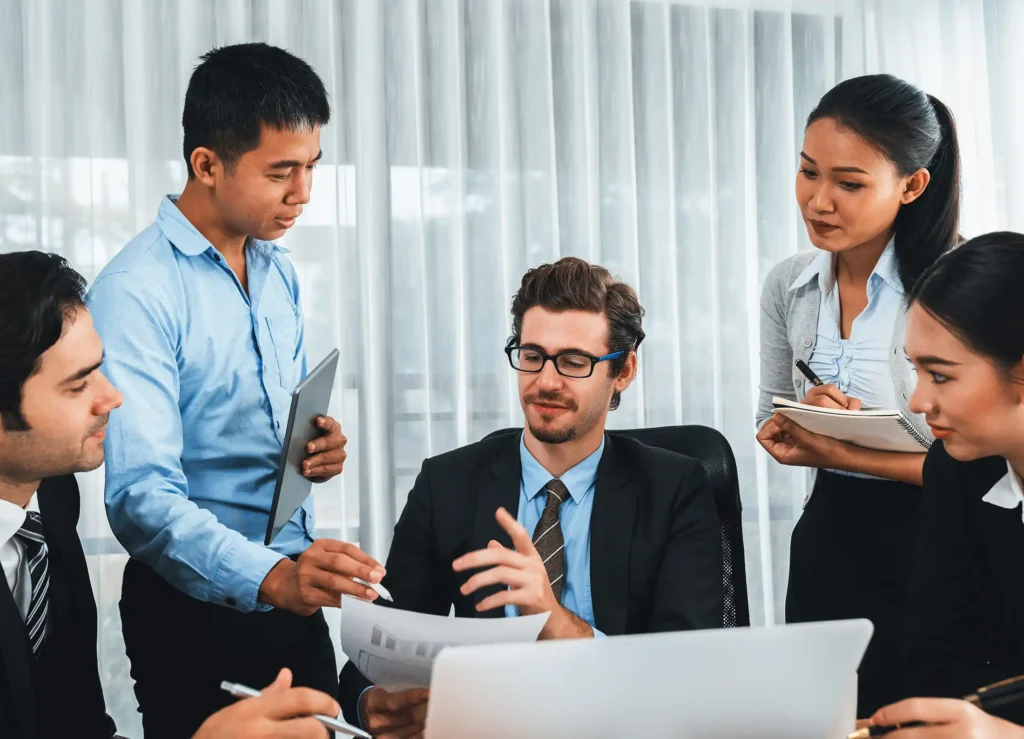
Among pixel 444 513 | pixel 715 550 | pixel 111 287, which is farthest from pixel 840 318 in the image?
pixel 111 287

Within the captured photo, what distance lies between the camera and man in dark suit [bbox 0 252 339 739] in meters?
1.45

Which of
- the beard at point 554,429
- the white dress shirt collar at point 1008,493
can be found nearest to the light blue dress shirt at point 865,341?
the white dress shirt collar at point 1008,493

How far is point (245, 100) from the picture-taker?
1.83 meters

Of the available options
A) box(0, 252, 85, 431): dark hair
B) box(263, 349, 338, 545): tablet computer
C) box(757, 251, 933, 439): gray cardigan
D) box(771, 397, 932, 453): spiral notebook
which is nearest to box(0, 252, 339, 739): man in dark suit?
box(0, 252, 85, 431): dark hair

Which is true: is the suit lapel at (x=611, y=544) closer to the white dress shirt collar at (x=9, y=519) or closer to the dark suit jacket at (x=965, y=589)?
the dark suit jacket at (x=965, y=589)

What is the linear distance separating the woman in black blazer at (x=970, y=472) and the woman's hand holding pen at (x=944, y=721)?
17.3 inches

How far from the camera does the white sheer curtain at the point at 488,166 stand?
10.5 feet

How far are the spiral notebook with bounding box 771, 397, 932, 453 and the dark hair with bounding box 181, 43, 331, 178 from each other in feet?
3.45

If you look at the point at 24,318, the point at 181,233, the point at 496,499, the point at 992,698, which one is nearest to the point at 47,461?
the point at 24,318

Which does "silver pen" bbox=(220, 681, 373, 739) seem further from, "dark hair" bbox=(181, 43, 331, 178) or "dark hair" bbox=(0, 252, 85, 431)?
"dark hair" bbox=(181, 43, 331, 178)

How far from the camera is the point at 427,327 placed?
344cm

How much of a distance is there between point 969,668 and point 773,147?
2.66m

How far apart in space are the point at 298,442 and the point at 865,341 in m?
1.18

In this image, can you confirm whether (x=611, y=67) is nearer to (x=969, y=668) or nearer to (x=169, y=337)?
(x=169, y=337)
